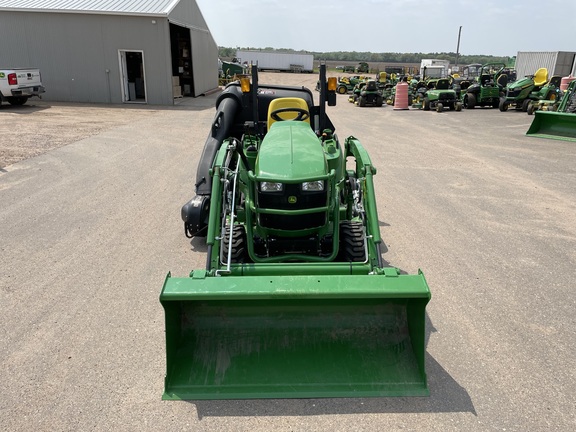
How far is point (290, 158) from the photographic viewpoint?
3.93 metres

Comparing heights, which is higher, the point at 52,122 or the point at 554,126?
the point at 554,126

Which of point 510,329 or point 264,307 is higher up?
point 264,307

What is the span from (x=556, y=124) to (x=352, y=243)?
1214 cm

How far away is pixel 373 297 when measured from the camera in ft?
10.1

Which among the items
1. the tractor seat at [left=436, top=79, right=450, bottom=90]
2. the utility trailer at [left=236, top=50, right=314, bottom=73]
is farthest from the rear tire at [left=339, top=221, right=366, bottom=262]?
the utility trailer at [left=236, top=50, right=314, bottom=73]

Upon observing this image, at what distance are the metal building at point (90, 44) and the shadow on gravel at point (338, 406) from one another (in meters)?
19.8

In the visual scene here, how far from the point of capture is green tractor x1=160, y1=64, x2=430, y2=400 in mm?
3086

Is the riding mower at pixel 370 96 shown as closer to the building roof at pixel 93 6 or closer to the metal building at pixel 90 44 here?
the metal building at pixel 90 44

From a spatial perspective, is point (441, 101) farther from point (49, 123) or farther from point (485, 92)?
point (49, 123)

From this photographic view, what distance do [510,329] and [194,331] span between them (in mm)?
2542

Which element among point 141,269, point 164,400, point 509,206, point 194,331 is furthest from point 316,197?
point 509,206

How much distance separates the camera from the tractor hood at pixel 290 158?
3783 millimetres

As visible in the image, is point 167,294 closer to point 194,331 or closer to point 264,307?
point 194,331

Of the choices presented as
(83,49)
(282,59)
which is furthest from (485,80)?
(282,59)
